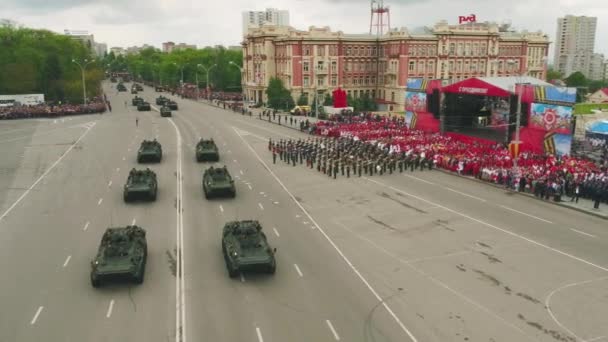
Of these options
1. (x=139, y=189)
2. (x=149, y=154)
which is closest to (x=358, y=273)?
(x=139, y=189)

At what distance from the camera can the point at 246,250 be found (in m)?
17.7

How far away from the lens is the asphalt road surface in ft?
47.1

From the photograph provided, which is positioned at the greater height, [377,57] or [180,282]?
[377,57]

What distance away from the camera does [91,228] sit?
23.0 meters

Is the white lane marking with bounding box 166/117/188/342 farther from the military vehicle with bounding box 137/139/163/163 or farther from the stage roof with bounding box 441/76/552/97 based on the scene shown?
the stage roof with bounding box 441/76/552/97

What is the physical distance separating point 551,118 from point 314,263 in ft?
80.4

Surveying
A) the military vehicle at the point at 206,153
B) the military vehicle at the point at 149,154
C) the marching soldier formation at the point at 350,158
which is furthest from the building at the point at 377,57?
the military vehicle at the point at 149,154

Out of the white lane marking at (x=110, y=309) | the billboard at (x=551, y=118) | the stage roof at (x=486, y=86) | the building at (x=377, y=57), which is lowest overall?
the white lane marking at (x=110, y=309)

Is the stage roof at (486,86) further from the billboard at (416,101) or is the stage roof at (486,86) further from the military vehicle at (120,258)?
the military vehicle at (120,258)

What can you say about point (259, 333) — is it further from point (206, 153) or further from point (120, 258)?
point (206, 153)

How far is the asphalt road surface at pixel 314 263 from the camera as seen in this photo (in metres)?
14.4

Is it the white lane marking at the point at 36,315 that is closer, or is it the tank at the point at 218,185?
the white lane marking at the point at 36,315

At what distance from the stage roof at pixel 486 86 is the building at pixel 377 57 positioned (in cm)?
A: 4121

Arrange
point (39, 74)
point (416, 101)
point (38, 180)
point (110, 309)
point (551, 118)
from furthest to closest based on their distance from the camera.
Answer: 1. point (39, 74)
2. point (416, 101)
3. point (551, 118)
4. point (38, 180)
5. point (110, 309)
